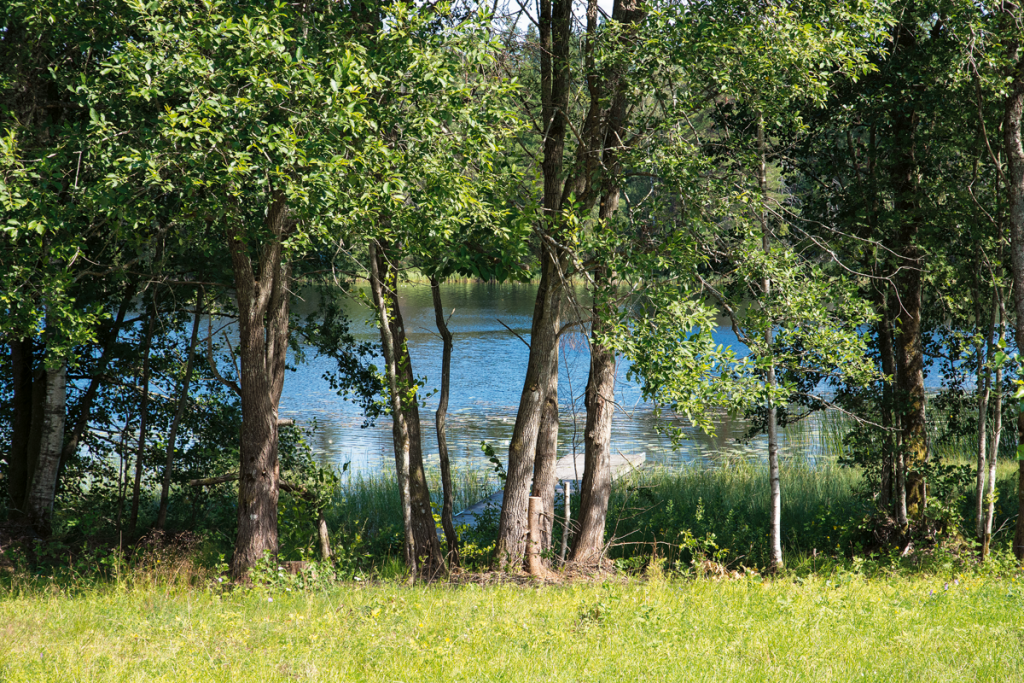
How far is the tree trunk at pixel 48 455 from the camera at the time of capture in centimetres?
960

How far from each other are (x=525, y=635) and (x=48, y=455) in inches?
293

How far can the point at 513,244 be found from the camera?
6.89 metres

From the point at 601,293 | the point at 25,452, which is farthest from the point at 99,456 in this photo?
the point at 601,293

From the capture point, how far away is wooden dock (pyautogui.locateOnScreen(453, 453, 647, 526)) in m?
12.1

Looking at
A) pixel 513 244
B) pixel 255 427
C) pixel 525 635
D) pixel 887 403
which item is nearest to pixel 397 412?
pixel 255 427

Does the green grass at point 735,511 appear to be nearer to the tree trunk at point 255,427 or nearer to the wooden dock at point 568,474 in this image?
the wooden dock at point 568,474

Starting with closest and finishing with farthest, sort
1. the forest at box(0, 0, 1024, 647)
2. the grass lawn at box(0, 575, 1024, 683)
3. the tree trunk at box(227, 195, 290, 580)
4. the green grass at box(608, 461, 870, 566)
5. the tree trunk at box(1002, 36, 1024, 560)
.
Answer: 1. the grass lawn at box(0, 575, 1024, 683)
2. the forest at box(0, 0, 1024, 647)
3. the tree trunk at box(1002, 36, 1024, 560)
4. the tree trunk at box(227, 195, 290, 580)
5. the green grass at box(608, 461, 870, 566)

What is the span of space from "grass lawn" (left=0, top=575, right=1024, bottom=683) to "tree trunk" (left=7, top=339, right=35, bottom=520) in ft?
15.1

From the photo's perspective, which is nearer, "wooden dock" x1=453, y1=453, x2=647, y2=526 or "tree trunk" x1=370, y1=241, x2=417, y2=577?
"tree trunk" x1=370, y1=241, x2=417, y2=577

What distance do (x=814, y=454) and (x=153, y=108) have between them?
14459 millimetres

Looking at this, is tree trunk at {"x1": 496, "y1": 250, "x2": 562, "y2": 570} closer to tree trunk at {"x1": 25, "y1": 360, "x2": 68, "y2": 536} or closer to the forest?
the forest

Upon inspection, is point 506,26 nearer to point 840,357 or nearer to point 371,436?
point 840,357

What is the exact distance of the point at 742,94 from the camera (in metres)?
7.59

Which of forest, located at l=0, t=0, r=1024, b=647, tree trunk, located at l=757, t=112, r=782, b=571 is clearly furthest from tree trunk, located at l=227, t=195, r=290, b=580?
tree trunk, located at l=757, t=112, r=782, b=571
